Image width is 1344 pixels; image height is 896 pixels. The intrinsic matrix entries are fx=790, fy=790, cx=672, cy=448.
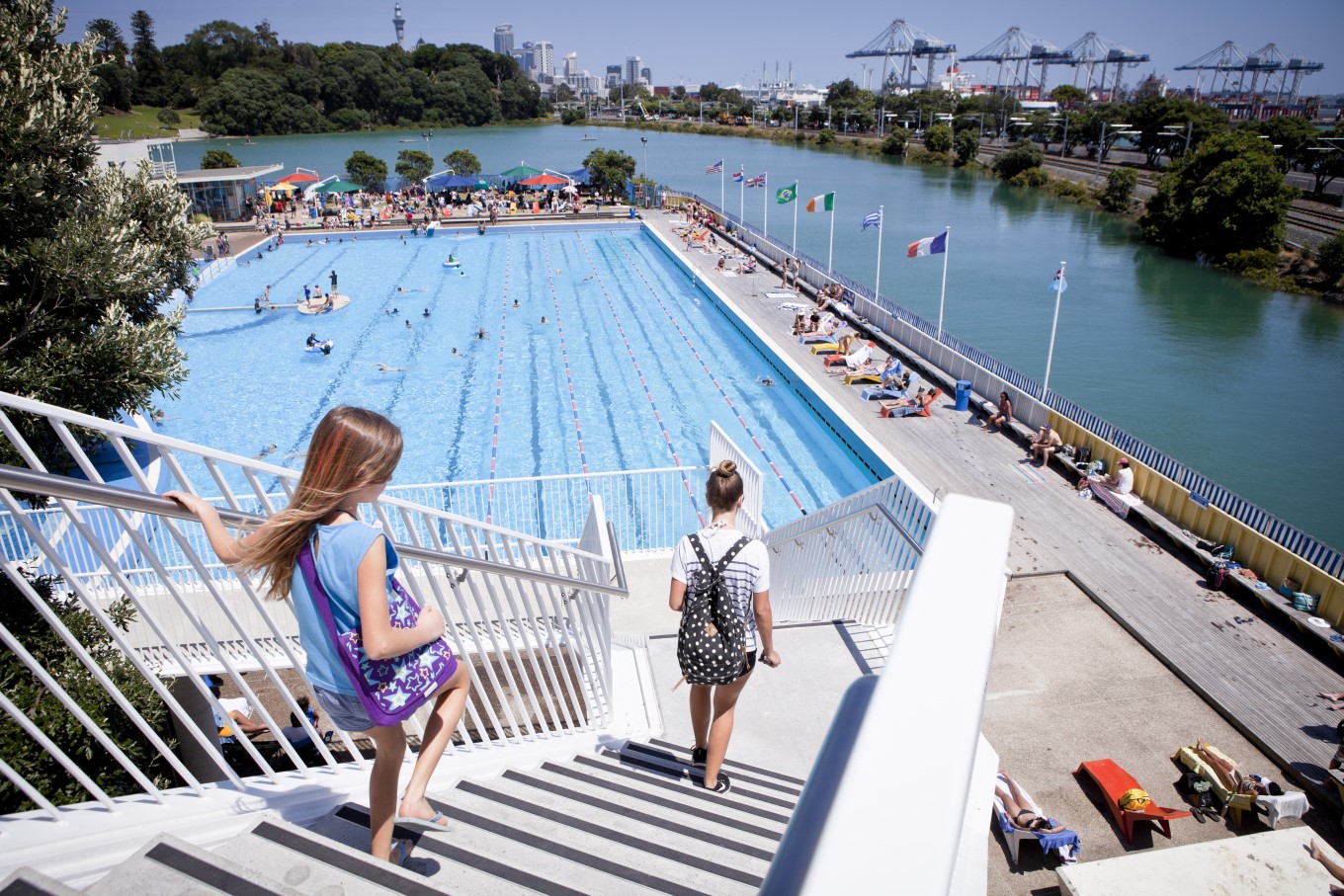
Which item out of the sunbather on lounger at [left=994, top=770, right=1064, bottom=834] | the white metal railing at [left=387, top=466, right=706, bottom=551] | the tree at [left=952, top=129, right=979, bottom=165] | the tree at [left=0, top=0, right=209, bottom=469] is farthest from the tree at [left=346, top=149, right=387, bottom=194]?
the tree at [left=952, top=129, right=979, bottom=165]

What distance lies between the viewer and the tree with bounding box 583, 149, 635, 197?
1715 inches

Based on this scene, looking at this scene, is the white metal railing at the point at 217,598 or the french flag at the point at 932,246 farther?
the french flag at the point at 932,246

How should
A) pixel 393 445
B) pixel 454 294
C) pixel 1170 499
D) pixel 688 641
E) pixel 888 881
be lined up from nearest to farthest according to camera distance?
pixel 888 881, pixel 393 445, pixel 688 641, pixel 1170 499, pixel 454 294

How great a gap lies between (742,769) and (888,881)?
4061 mm

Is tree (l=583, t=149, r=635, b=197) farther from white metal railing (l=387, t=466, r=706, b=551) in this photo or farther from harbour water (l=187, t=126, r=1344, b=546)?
white metal railing (l=387, t=466, r=706, b=551)

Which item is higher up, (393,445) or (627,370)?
(393,445)

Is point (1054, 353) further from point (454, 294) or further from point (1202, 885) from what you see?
point (1202, 885)

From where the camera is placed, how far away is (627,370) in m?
20.8

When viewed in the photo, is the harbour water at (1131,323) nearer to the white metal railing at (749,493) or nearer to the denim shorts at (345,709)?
the white metal railing at (749,493)

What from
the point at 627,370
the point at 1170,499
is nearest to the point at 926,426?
the point at 1170,499

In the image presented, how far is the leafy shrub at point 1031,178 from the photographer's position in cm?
6391

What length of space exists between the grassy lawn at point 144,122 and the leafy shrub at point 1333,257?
89591 mm

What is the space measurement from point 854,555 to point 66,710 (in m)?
4.83

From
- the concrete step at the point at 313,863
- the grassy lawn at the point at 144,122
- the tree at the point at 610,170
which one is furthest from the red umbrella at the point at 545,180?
the grassy lawn at the point at 144,122
